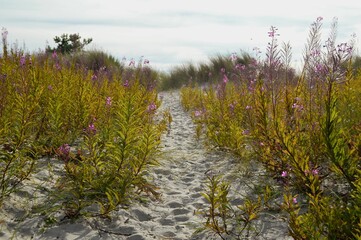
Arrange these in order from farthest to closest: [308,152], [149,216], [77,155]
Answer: [77,155] → [308,152] → [149,216]

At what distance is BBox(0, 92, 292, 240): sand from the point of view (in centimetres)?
309

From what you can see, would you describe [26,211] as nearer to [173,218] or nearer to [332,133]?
[173,218]

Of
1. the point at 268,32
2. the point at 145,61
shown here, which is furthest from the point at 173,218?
the point at 145,61

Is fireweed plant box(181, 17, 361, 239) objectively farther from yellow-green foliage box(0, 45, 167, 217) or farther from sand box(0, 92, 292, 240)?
yellow-green foliage box(0, 45, 167, 217)

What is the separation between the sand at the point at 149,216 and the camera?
3.09 m

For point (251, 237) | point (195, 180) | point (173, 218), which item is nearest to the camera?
point (251, 237)

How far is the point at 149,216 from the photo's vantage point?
11.6ft

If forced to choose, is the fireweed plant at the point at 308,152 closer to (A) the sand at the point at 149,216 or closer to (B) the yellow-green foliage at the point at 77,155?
(A) the sand at the point at 149,216

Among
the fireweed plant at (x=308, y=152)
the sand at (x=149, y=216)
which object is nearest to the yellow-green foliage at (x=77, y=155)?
the sand at (x=149, y=216)

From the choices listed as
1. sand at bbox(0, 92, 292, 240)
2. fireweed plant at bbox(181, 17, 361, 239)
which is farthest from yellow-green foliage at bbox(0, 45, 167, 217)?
fireweed plant at bbox(181, 17, 361, 239)

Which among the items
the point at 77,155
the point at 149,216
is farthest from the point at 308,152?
the point at 77,155

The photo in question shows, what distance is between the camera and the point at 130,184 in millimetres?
3715

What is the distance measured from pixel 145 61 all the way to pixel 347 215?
13.7 ft

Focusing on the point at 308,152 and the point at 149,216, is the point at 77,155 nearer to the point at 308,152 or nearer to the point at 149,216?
the point at 149,216
